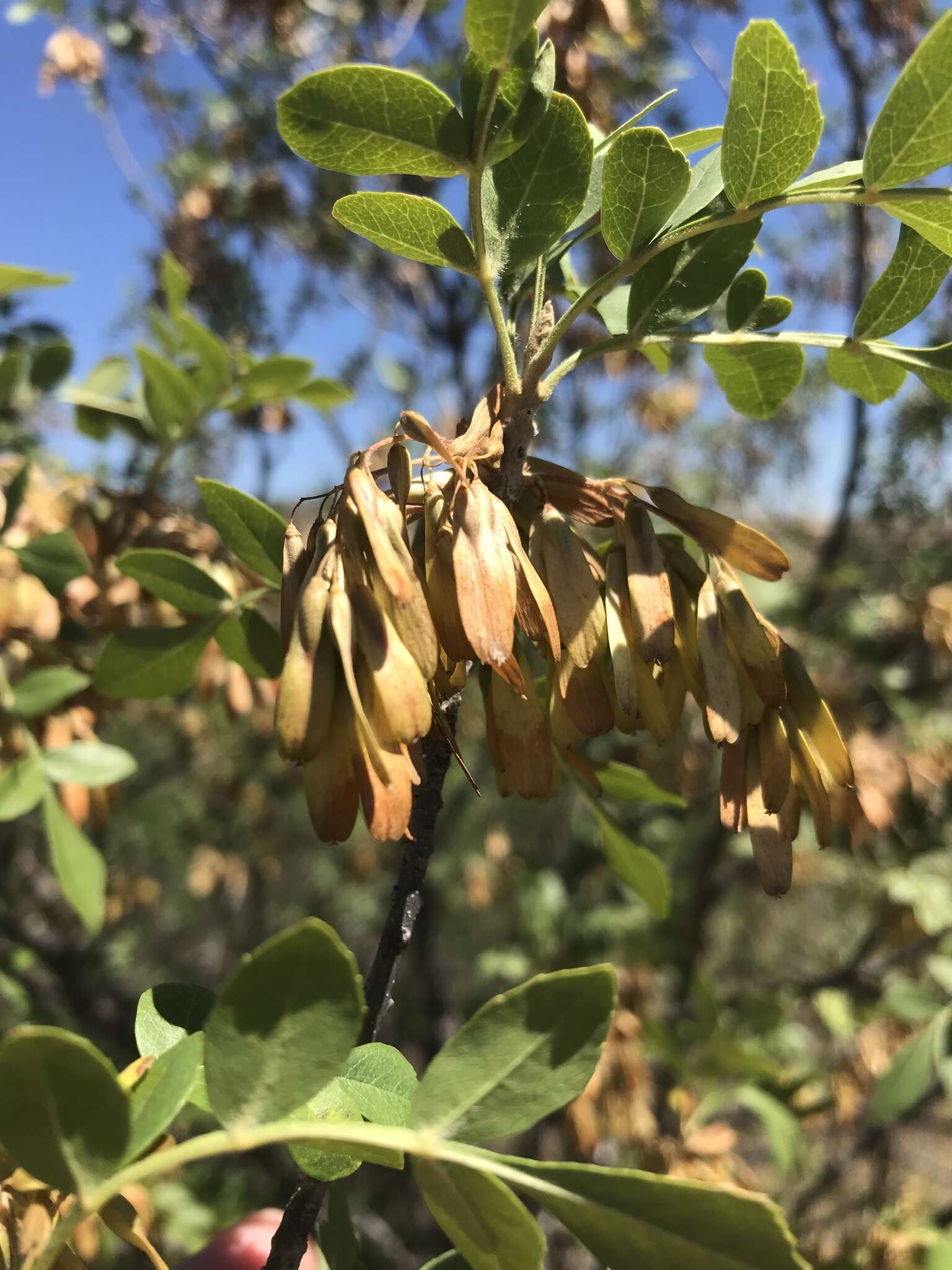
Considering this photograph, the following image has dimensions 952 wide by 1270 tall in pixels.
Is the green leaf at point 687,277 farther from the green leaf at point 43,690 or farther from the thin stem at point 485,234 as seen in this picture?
the green leaf at point 43,690

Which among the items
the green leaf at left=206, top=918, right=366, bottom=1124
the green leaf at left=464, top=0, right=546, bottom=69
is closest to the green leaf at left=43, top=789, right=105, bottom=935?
the green leaf at left=206, top=918, right=366, bottom=1124

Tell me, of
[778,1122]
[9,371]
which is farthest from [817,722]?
[778,1122]

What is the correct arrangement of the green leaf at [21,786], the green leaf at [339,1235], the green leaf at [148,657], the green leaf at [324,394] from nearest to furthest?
the green leaf at [339,1235] < the green leaf at [148,657] < the green leaf at [21,786] < the green leaf at [324,394]

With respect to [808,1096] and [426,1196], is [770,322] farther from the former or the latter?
[808,1096]

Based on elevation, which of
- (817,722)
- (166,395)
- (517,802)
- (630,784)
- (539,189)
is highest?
(539,189)

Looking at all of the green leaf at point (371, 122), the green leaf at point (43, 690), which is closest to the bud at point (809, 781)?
the green leaf at point (371, 122)

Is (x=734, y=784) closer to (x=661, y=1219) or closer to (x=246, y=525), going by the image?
(x=661, y=1219)
